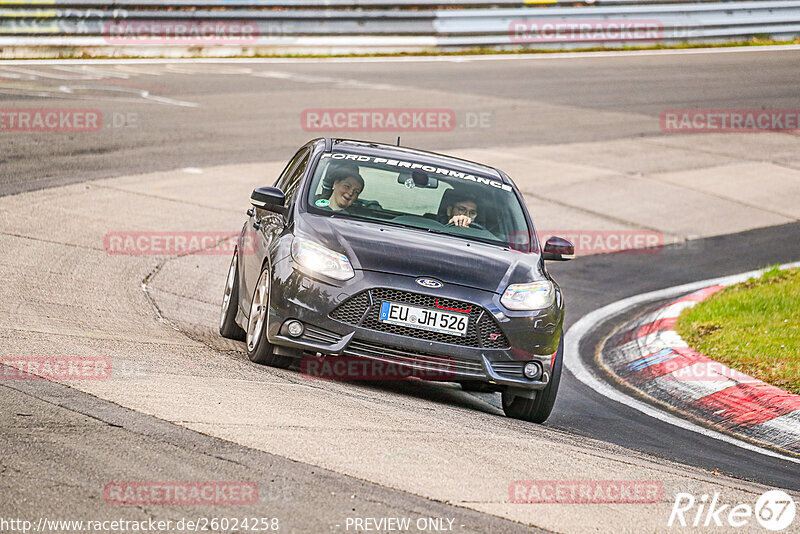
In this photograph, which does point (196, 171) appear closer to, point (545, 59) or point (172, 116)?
point (172, 116)

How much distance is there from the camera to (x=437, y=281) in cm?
730

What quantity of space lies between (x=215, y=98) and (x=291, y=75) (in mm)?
3642

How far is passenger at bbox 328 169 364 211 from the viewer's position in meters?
8.20

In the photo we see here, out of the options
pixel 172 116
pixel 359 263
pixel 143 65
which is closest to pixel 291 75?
pixel 143 65

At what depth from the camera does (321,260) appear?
7426 millimetres

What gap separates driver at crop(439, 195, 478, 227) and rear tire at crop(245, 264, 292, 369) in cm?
141
